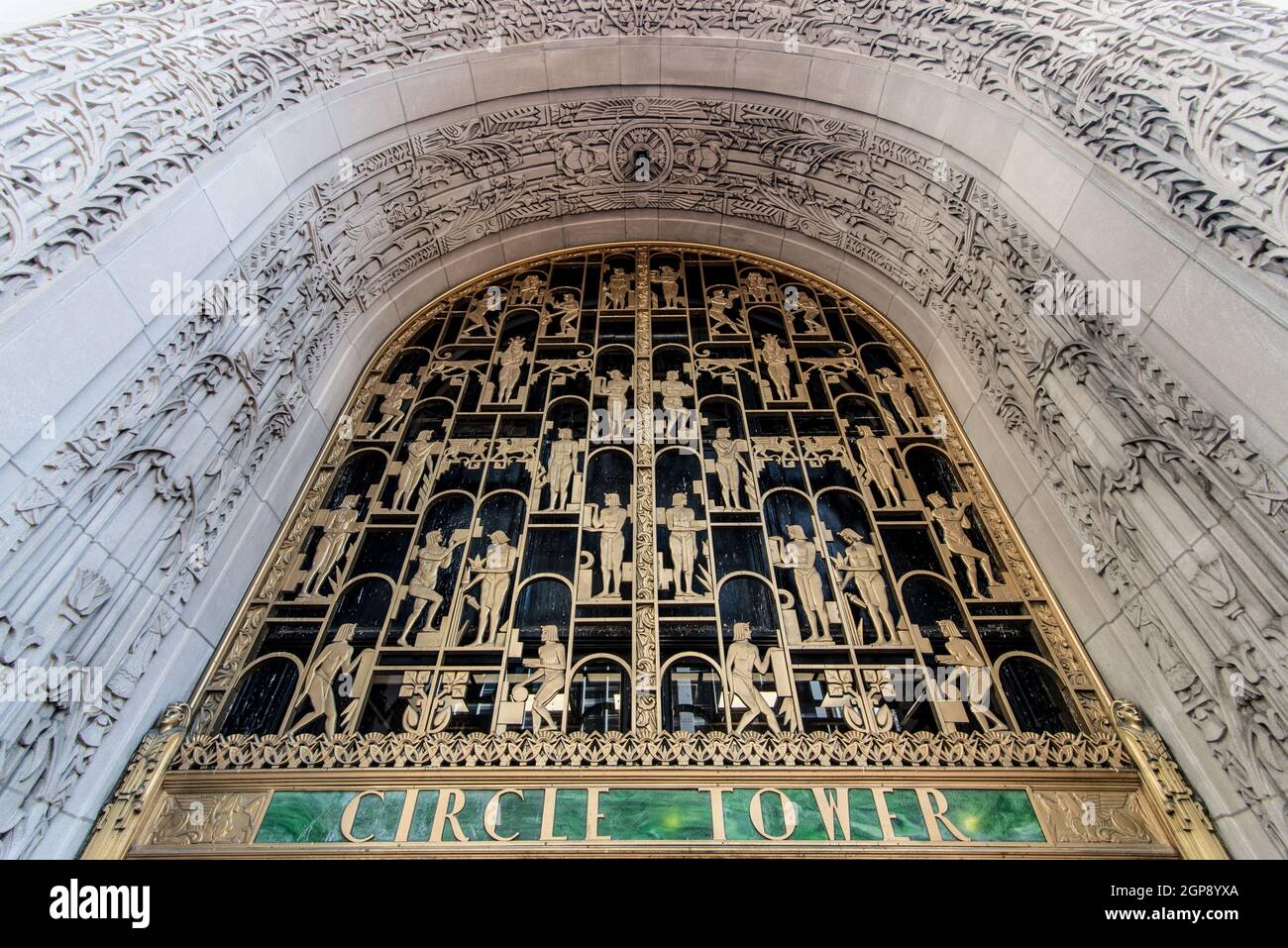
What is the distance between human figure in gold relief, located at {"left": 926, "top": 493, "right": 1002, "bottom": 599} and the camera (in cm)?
643

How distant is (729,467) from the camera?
7.29 meters

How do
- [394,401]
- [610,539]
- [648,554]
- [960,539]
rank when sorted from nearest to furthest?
[648,554], [610,539], [960,539], [394,401]

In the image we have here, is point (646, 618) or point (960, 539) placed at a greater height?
point (960, 539)

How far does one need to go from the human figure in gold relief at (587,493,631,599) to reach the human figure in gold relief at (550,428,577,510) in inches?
11.1

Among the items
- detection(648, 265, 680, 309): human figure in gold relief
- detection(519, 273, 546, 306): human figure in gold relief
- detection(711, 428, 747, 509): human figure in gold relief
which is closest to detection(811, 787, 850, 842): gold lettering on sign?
detection(711, 428, 747, 509): human figure in gold relief

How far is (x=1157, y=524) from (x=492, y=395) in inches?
227

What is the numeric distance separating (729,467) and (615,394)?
60.2 inches

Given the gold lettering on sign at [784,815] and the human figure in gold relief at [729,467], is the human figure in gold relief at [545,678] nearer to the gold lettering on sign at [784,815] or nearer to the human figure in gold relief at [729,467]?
the gold lettering on sign at [784,815]

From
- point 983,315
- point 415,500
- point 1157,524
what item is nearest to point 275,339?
point 415,500

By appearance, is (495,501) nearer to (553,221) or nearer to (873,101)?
(553,221)

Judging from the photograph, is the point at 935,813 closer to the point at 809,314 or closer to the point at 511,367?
the point at 511,367

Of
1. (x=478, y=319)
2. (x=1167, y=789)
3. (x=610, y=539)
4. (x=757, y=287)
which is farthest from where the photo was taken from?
(x=757, y=287)

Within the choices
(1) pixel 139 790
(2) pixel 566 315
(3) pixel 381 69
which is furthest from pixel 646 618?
(3) pixel 381 69

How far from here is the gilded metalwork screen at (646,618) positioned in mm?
4855
